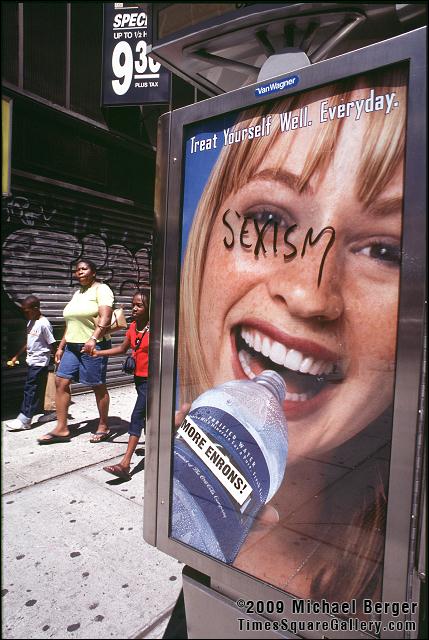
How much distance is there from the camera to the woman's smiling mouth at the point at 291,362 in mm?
1861

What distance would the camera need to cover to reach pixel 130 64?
23.5 ft

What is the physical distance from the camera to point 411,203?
5.23 ft

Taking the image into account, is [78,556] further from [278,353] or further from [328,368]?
[328,368]

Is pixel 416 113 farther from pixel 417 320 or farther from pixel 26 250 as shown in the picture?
pixel 26 250

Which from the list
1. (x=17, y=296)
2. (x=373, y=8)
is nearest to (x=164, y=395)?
(x=373, y=8)

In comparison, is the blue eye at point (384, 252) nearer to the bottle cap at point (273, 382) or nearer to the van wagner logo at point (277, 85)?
the bottle cap at point (273, 382)

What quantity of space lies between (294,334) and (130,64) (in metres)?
6.82

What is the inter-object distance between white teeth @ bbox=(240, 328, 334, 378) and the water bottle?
0.09 metres

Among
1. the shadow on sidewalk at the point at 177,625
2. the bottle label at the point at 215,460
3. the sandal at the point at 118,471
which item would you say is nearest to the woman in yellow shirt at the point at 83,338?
the sandal at the point at 118,471

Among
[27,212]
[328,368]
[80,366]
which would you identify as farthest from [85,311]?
[328,368]

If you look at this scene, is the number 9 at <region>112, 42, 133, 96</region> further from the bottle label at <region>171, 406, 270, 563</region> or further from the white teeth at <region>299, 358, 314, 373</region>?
the white teeth at <region>299, 358, 314, 373</region>

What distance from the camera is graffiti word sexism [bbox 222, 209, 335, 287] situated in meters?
1.83

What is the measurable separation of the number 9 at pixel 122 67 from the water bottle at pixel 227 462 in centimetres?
655

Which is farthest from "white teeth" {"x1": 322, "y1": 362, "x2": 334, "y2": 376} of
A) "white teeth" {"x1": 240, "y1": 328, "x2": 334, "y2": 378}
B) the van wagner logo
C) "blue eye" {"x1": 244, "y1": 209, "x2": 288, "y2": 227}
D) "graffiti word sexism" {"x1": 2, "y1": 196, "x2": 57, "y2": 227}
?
"graffiti word sexism" {"x1": 2, "y1": 196, "x2": 57, "y2": 227}
